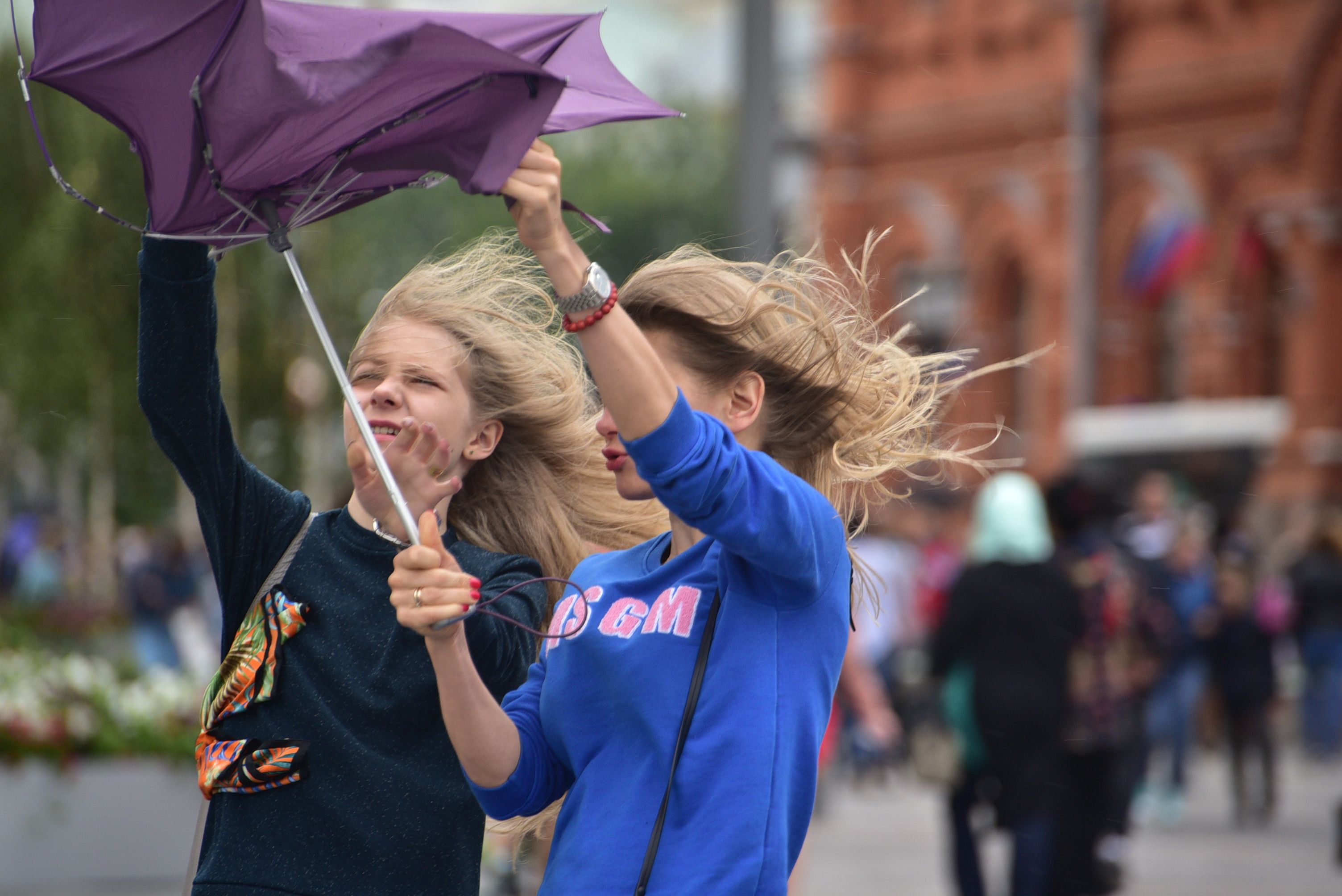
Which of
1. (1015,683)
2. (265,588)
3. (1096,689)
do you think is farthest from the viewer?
(1096,689)

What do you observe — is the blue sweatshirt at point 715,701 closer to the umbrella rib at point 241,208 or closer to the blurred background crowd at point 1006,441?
the blurred background crowd at point 1006,441

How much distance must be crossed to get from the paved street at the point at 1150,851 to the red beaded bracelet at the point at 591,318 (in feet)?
21.5

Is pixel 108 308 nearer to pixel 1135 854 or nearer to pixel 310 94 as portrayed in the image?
pixel 1135 854

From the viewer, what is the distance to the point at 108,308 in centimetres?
1463

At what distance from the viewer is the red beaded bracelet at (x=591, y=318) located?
2006 millimetres

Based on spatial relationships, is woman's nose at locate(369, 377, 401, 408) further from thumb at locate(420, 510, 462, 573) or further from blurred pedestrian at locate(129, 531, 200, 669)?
blurred pedestrian at locate(129, 531, 200, 669)

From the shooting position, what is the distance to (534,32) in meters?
2.13

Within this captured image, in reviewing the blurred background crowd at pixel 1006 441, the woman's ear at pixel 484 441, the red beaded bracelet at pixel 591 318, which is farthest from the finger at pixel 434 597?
the blurred background crowd at pixel 1006 441

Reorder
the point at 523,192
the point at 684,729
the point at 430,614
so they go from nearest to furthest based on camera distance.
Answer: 1. the point at 523,192
2. the point at 430,614
3. the point at 684,729

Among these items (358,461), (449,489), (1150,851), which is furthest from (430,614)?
(1150,851)

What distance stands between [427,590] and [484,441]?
30.5 inches

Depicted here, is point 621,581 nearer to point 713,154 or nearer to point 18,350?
point 18,350

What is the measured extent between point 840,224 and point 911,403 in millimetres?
26769

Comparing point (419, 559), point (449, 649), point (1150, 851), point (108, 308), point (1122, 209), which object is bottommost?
point (1150, 851)
